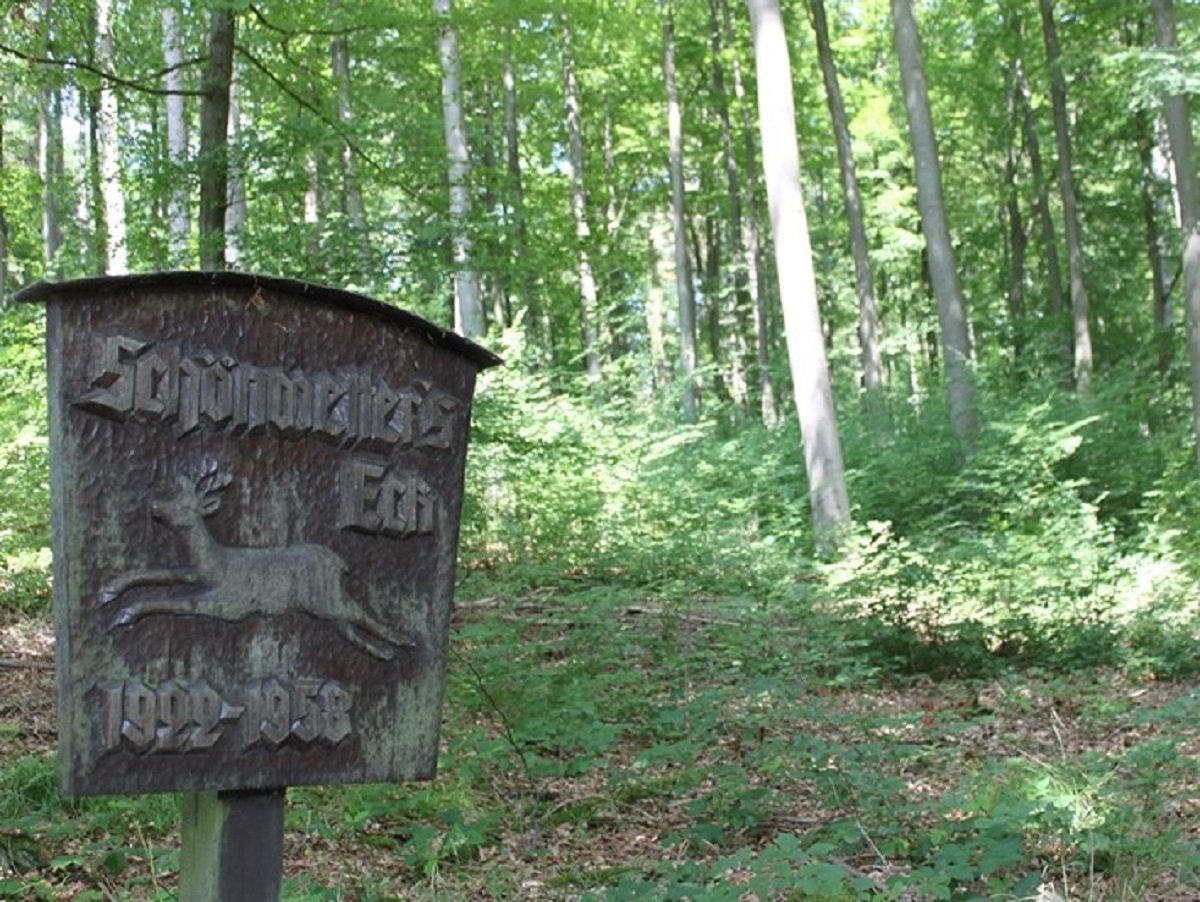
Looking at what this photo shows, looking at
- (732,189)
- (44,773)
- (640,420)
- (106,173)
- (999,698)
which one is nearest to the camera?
(44,773)

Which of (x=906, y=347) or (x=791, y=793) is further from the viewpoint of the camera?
(x=906, y=347)

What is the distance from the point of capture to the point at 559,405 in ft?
47.3

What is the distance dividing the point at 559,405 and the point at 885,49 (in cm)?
1732

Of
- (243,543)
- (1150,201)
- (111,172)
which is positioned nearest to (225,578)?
(243,543)

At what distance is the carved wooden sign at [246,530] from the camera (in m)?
2.90

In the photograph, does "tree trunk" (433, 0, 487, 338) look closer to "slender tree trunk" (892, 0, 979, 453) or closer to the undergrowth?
the undergrowth

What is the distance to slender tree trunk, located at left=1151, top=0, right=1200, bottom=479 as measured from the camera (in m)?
13.8

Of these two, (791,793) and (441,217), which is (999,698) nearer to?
(791,793)

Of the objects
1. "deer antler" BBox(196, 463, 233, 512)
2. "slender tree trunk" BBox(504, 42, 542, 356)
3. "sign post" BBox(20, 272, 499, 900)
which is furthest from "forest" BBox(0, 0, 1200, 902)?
"deer antler" BBox(196, 463, 233, 512)

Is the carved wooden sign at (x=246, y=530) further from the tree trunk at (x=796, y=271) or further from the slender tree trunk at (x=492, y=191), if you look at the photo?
the tree trunk at (x=796, y=271)

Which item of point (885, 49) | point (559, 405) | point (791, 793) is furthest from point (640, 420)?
point (885, 49)

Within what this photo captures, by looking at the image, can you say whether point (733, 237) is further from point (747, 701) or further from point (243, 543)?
point (243, 543)

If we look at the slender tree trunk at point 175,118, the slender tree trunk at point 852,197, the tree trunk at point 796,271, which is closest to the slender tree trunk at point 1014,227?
the slender tree trunk at point 852,197

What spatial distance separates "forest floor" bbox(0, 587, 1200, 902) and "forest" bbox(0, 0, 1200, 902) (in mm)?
29
